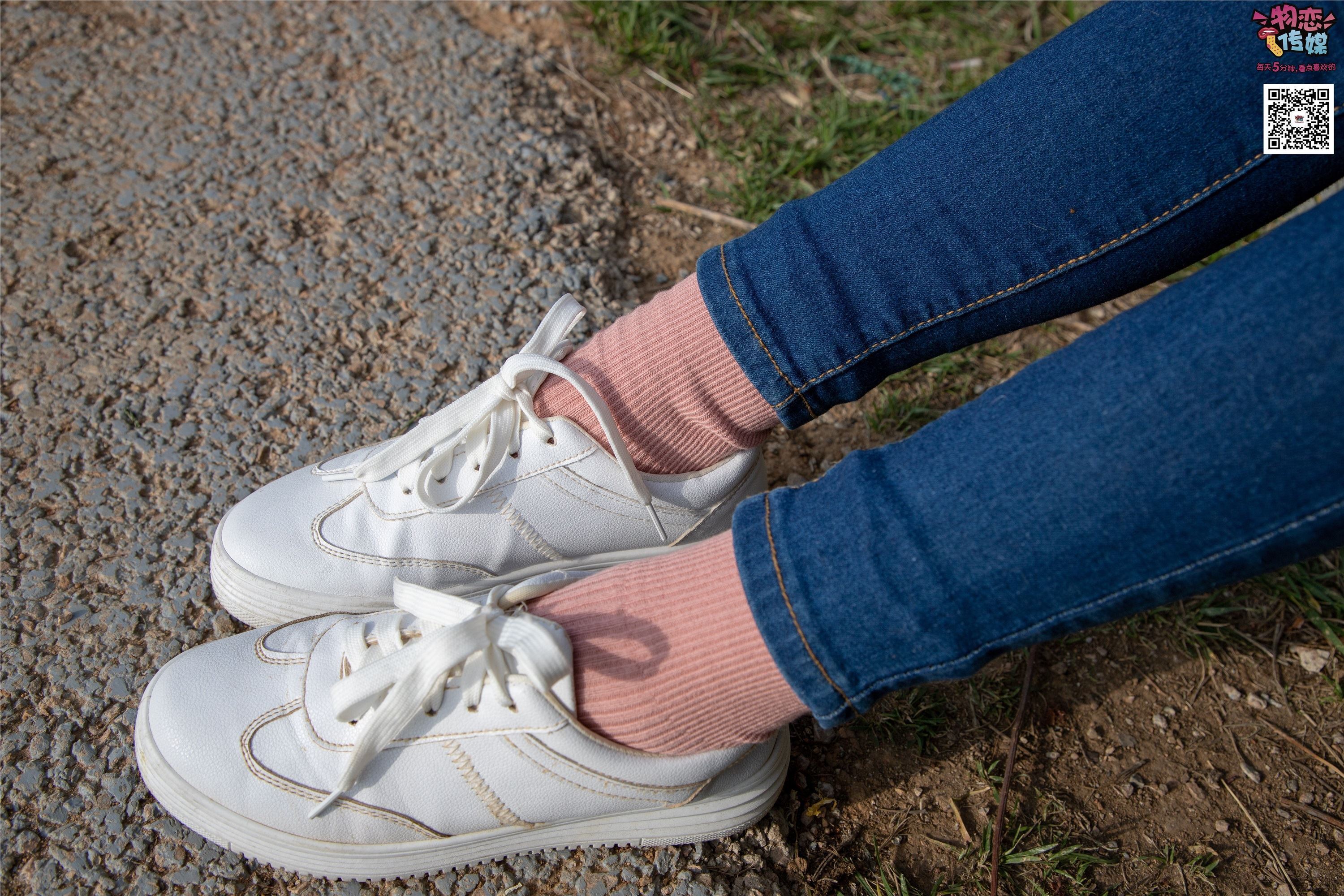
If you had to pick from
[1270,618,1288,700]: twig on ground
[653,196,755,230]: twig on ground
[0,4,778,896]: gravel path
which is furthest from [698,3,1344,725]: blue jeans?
[653,196,755,230]: twig on ground

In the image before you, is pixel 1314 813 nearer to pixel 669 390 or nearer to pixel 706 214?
pixel 669 390

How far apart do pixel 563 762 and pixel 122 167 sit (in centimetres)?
182

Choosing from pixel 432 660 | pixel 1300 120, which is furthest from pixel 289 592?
pixel 1300 120

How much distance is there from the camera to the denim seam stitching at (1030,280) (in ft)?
3.49

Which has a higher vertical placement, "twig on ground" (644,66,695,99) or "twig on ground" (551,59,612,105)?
"twig on ground" (551,59,612,105)

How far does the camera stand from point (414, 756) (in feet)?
3.79

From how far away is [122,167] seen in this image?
206 centimetres

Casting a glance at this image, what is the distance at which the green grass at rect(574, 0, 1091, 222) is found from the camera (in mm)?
2332

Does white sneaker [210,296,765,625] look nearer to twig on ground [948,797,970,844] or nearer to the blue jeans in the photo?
the blue jeans

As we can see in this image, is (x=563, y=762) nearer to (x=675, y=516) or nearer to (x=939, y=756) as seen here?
(x=675, y=516)

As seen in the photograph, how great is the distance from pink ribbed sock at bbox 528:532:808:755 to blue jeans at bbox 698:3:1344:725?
0.05 meters

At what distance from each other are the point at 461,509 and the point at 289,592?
30 cm

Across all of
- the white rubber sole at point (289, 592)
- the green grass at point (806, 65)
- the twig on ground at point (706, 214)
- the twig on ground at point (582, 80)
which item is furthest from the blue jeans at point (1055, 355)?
the twig on ground at point (582, 80)

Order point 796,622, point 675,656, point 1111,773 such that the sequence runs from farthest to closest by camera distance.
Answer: point 1111,773
point 675,656
point 796,622
